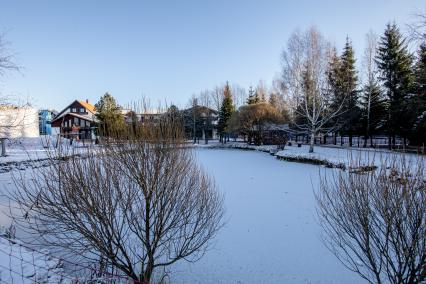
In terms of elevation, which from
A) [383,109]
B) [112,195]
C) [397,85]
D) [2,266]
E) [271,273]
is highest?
[397,85]

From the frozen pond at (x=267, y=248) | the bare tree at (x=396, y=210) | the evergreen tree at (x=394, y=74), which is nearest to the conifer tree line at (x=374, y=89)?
the evergreen tree at (x=394, y=74)

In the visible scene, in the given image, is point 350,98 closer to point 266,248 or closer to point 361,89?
point 361,89

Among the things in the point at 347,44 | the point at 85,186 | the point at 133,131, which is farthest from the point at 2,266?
the point at 347,44

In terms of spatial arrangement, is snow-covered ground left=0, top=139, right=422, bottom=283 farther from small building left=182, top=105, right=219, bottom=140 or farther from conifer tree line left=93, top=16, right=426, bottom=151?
small building left=182, top=105, right=219, bottom=140

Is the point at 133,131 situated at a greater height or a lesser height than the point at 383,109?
lesser

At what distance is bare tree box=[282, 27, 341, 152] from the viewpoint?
20.9 m

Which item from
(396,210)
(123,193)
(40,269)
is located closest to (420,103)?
(396,210)

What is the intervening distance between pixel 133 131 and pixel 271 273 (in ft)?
11.1

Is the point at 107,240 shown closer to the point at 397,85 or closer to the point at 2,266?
the point at 2,266

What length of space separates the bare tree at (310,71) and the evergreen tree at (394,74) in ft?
19.0

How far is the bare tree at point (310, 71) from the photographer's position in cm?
2091

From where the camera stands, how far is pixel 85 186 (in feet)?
11.0

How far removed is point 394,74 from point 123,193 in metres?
27.9

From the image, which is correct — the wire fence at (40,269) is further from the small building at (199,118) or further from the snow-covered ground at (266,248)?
the small building at (199,118)
